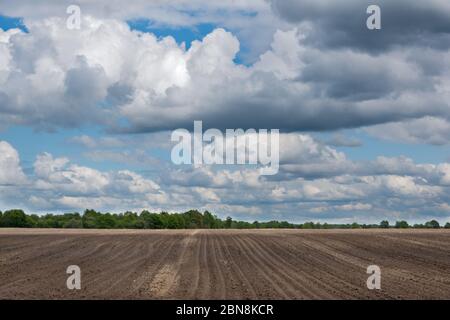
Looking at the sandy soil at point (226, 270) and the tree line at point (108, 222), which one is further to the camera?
the tree line at point (108, 222)

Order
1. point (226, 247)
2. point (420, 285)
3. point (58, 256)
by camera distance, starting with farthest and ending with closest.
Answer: point (226, 247) < point (58, 256) < point (420, 285)

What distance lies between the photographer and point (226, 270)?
30172 mm

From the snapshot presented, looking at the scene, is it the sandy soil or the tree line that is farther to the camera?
the tree line

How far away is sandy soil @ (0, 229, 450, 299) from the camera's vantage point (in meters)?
22.8

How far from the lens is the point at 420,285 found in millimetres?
25875

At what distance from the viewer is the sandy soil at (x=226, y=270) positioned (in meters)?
22.8

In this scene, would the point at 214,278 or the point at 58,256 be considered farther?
the point at 58,256

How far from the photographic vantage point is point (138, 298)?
831 inches

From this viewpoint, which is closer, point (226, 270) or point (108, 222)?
point (226, 270)
